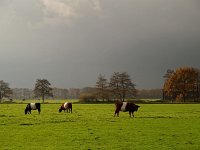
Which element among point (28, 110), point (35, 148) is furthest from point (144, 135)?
point (28, 110)

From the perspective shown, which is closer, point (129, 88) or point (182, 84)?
point (182, 84)

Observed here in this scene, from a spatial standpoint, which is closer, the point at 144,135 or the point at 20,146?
the point at 20,146

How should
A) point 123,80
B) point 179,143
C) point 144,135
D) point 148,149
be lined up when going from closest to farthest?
point 148,149
point 179,143
point 144,135
point 123,80

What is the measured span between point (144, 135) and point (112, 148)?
5408 millimetres

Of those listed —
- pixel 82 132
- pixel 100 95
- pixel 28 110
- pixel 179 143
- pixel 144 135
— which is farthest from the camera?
pixel 100 95

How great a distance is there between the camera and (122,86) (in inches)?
5910

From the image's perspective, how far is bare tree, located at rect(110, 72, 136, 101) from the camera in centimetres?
14688

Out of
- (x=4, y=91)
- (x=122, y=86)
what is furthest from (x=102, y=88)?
(x=4, y=91)

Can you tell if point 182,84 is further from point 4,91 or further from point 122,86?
point 4,91

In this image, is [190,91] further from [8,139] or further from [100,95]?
[8,139]

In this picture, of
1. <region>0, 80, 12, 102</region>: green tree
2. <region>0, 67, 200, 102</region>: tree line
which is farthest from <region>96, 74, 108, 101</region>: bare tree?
<region>0, 80, 12, 102</region>: green tree

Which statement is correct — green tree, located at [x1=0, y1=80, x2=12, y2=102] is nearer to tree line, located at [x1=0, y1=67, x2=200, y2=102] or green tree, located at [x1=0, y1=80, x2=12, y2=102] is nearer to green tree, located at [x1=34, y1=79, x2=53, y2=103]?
tree line, located at [x1=0, y1=67, x2=200, y2=102]

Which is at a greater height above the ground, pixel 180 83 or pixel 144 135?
pixel 180 83

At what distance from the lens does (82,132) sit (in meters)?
23.5
